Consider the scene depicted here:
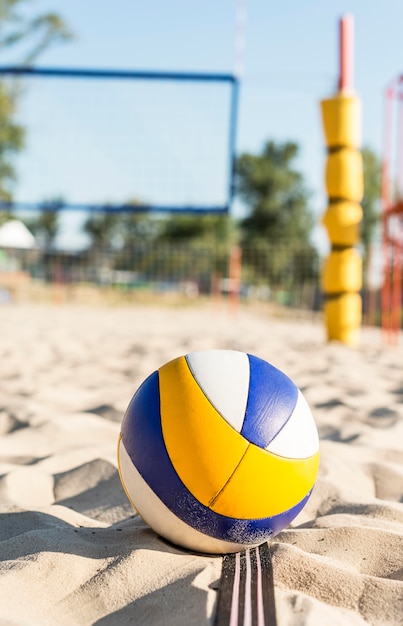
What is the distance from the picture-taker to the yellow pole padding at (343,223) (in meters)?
6.33

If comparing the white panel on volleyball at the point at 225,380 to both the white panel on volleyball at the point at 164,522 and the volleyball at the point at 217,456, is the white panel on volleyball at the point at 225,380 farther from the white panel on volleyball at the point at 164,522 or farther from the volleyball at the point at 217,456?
the white panel on volleyball at the point at 164,522

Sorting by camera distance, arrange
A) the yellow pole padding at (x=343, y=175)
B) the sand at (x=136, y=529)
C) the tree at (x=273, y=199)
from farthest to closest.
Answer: the tree at (x=273, y=199) < the yellow pole padding at (x=343, y=175) < the sand at (x=136, y=529)

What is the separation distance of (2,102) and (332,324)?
12546mm

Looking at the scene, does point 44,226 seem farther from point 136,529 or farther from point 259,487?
point 259,487

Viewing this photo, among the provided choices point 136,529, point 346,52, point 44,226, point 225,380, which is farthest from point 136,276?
point 225,380

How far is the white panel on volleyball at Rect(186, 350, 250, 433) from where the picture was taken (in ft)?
4.82

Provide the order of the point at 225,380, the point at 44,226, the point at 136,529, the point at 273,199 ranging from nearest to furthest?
the point at 225,380 < the point at 136,529 < the point at 273,199 < the point at 44,226

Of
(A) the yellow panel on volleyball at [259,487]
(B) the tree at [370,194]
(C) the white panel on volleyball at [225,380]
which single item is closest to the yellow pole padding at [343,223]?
(C) the white panel on volleyball at [225,380]

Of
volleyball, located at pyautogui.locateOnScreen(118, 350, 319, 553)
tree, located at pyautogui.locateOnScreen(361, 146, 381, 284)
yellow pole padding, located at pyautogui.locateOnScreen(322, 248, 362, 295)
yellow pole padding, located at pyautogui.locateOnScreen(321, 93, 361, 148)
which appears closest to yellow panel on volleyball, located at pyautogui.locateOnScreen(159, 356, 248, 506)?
volleyball, located at pyautogui.locateOnScreen(118, 350, 319, 553)

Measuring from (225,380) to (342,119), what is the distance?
5.39 metres

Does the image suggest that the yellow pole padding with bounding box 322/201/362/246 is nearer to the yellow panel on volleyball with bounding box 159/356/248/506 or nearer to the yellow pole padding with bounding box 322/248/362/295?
the yellow pole padding with bounding box 322/248/362/295

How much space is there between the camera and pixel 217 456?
1419mm

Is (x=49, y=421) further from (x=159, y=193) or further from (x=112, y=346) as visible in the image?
(x=159, y=193)

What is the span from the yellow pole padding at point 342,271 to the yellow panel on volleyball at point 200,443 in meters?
5.07
